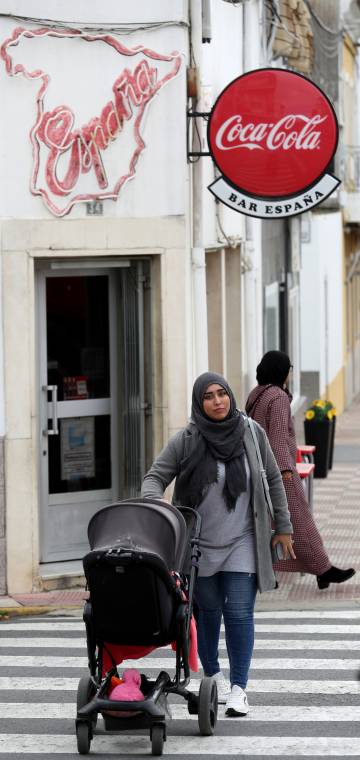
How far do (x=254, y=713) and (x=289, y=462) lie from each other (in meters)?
3.15

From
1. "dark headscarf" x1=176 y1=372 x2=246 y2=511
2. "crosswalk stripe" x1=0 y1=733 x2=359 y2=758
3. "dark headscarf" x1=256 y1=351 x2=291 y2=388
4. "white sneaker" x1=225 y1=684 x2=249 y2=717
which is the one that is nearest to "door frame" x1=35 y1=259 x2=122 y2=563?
"dark headscarf" x1=256 y1=351 x2=291 y2=388

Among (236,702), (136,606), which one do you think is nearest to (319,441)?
(236,702)

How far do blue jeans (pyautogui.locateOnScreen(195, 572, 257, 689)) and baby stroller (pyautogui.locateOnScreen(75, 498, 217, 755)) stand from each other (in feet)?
1.14

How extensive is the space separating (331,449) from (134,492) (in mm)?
7435

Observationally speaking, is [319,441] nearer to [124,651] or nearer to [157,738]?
[124,651]

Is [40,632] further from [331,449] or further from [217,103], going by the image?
[331,449]

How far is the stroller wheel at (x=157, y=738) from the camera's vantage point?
736 cm

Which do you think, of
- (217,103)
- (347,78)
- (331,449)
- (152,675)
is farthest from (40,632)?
(347,78)

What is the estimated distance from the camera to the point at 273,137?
12688 mm

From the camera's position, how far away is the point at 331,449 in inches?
792

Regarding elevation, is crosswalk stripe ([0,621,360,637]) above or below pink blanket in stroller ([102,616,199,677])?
below

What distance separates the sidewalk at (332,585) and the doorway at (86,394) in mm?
815

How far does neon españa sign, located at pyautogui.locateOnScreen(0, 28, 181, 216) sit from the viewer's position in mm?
11875

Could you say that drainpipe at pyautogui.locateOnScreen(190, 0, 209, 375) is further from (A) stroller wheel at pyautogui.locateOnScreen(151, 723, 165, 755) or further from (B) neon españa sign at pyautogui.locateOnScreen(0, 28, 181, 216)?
(A) stroller wheel at pyautogui.locateOnScreen(151, 723, 165, 755)
